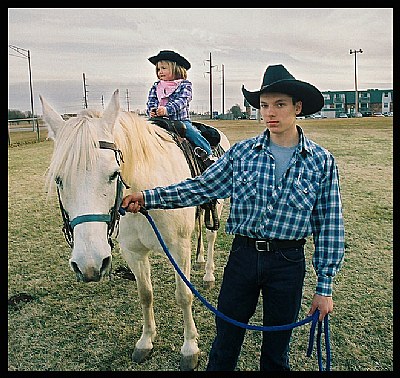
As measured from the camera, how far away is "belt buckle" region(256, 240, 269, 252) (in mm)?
1819

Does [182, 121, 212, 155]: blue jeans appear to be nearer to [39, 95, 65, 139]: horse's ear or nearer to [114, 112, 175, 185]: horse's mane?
[114, 112, 175, 185]: horse's mane

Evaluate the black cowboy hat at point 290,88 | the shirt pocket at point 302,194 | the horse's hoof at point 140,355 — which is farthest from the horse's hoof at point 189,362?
the black cowboy hat at point 290,88

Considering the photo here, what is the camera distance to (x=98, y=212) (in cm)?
174

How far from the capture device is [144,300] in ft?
9.62

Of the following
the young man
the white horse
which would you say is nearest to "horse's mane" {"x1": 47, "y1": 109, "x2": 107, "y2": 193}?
the white horse

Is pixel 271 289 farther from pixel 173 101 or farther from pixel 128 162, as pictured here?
pixel 173 101

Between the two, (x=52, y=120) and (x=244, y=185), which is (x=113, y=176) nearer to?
(x=52, y=120)

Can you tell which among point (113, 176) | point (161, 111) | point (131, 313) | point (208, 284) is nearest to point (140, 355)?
point (131, 313)

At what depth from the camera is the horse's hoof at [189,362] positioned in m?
2.73

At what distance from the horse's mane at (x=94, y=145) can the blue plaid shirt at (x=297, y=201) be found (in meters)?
0.67

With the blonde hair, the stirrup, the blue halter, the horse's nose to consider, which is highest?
the blonde hair
